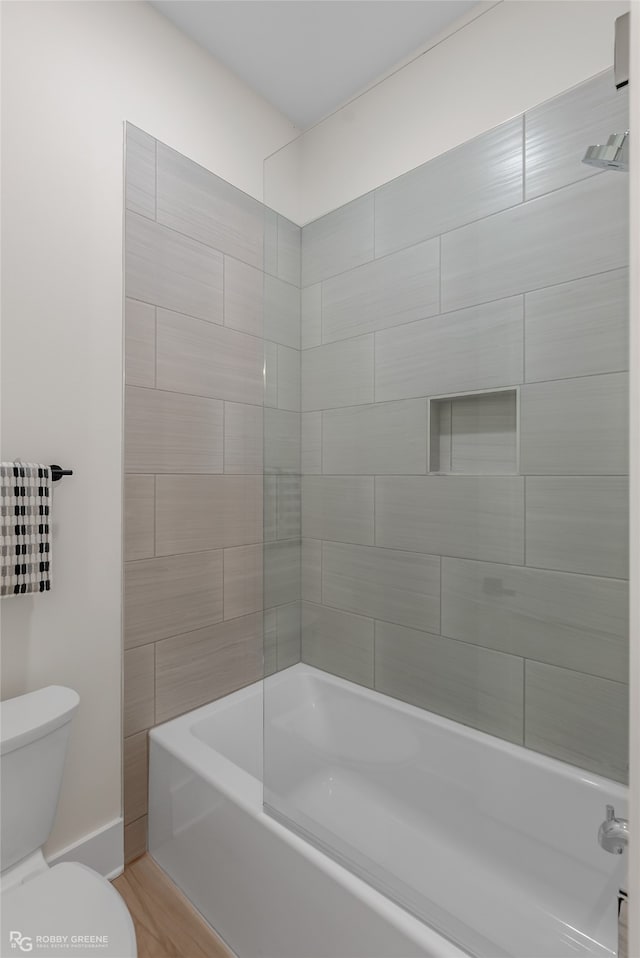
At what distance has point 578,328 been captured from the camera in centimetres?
122

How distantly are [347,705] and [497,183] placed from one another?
161cm

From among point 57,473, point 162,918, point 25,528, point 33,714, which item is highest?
point 57,473

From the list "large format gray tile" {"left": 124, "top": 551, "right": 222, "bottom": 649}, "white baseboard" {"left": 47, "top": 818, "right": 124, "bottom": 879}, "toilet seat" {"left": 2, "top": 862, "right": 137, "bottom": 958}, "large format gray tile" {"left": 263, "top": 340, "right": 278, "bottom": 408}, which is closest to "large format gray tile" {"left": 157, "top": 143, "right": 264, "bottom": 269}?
"large format gray tile" {"left": 263, "top": 340, "right": 278, "bottom": 408}

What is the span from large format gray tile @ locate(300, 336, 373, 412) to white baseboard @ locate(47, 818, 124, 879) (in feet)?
4.80

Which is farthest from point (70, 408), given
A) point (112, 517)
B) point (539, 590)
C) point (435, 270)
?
point (539, 590)

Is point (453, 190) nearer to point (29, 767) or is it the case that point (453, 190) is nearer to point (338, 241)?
point (338, 241)

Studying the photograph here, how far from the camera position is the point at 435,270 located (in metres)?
1.44

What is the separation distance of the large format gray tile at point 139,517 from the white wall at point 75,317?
0.03m

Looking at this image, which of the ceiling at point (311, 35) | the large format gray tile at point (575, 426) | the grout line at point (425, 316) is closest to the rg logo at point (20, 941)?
the large format gray tile at point (575, 426)

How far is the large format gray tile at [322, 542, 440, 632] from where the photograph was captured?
1488mm

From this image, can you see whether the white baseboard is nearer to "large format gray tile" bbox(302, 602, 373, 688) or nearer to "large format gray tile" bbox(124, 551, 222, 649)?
"large format gray tile" bbox(124, 551, 222, 649)

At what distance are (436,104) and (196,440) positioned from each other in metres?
1.40

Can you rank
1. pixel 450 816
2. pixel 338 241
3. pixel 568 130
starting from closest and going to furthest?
pixel 568 130 < pixel 450 816 < pixel 338 241

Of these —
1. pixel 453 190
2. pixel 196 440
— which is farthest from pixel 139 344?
pixel 453 190
